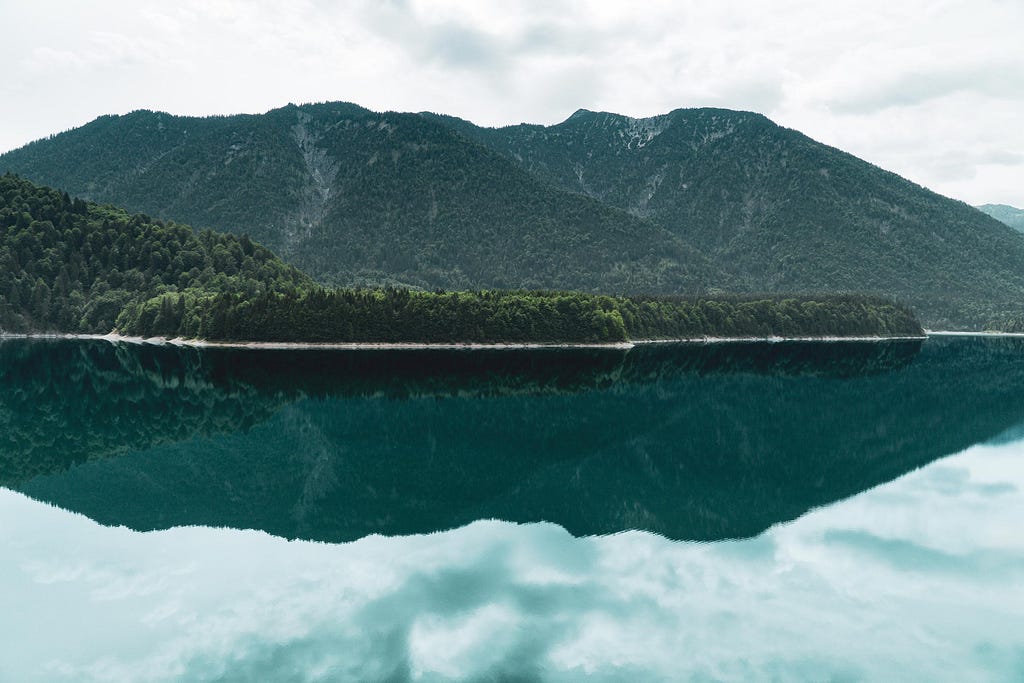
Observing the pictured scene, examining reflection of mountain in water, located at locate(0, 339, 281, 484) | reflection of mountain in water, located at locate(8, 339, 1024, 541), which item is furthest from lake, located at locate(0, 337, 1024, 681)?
reflection of mountain in water, located at locate(0, 339, 281, 484)

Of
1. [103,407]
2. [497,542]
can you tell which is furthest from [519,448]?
[103,407]

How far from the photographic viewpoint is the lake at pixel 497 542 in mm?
30484

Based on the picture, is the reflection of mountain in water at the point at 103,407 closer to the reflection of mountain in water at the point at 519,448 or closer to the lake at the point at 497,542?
the lake at the point at 497,542

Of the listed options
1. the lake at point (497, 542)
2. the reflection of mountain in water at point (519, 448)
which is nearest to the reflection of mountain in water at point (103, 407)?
the lake at point (497, 542)

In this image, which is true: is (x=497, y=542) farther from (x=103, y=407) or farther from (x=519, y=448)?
(x=103, y=407)

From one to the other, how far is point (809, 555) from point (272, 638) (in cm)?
3441

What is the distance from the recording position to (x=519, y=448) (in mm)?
74375

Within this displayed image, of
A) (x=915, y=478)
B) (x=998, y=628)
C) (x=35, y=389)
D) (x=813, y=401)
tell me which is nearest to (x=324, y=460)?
(x=998, y=628)

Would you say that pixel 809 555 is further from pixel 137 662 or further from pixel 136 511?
pixel 136 511

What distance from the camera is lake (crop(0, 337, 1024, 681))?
1200 inches

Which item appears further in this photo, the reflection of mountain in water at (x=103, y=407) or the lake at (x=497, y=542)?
the reflection of mountain in water at (x=103, y=407)

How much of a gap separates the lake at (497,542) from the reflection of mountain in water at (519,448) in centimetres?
46

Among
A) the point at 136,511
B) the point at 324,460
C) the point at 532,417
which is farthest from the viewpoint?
the point at 532,417

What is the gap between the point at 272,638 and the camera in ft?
100
